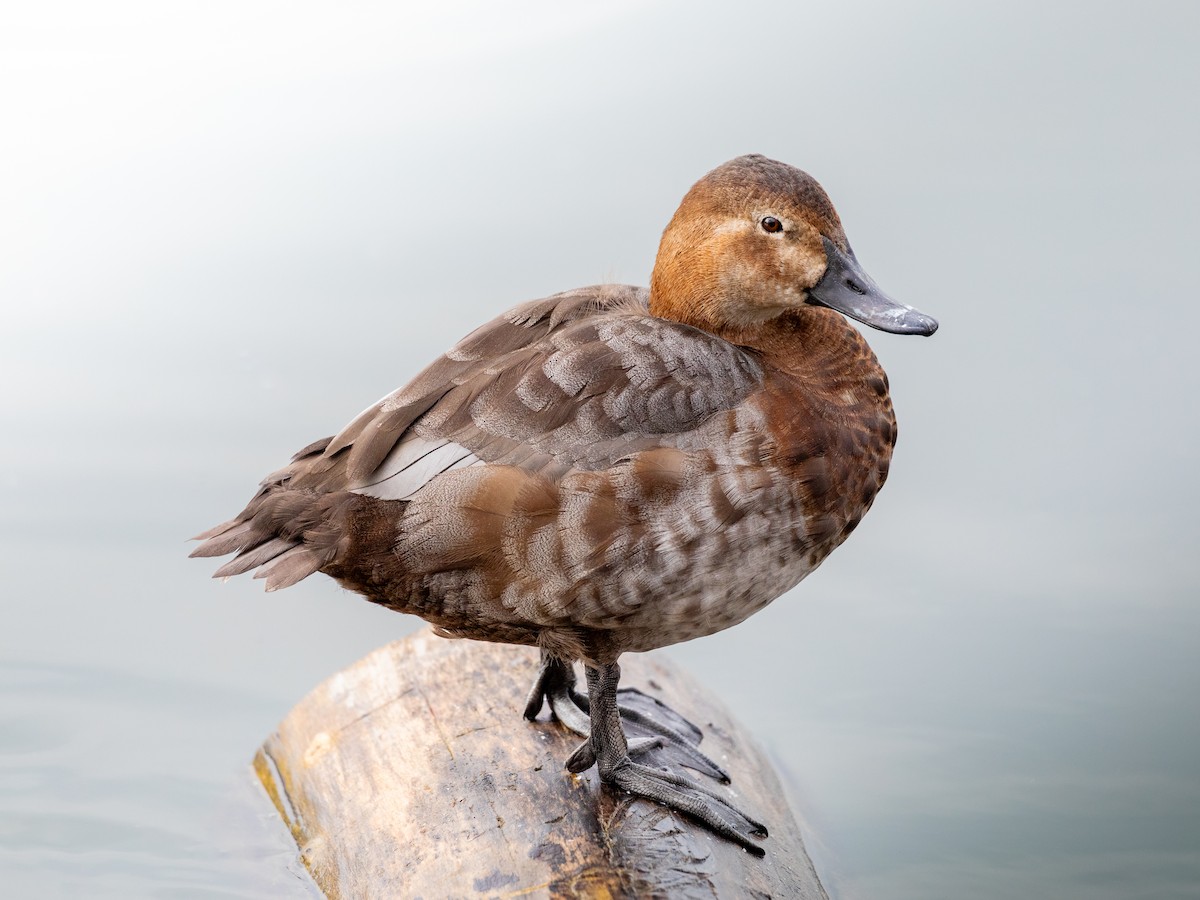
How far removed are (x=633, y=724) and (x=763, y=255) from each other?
53.1 inches

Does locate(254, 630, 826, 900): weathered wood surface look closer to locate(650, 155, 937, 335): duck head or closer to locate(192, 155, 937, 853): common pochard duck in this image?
locate(192, 155, 937, 853): common pochard duck

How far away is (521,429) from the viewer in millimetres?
2561

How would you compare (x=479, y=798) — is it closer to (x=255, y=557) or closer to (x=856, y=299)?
(x=255, y=557)

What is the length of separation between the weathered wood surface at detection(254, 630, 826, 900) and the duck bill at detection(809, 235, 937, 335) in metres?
1.17

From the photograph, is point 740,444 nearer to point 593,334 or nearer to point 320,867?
point 593,334

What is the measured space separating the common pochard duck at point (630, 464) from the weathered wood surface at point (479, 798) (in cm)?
19

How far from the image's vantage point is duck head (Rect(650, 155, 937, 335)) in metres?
2.67

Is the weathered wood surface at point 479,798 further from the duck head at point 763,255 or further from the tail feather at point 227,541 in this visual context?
the duck head at point 763,255

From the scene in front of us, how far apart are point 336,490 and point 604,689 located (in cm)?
75

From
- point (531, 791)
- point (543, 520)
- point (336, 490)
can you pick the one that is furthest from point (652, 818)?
point (336, 490)

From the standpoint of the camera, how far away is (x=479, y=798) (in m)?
2.86

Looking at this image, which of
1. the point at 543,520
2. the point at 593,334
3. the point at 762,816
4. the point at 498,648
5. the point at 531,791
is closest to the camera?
the point at 543,520

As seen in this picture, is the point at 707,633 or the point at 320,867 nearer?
the point at 707,633

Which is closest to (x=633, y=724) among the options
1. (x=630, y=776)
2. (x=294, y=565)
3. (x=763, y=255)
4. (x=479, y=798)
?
(x=630, y=776)
